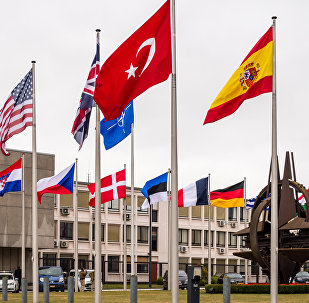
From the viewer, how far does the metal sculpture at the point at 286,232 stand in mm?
36312

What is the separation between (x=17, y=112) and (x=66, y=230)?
182 feet

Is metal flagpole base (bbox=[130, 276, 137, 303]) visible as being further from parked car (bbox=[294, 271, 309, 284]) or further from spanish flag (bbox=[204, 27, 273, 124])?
parked car (bbox=[294, 271, 309, 284])

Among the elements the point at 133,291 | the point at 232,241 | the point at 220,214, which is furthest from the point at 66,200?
the point at 133,291

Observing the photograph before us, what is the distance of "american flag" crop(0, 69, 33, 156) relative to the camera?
27156 mm

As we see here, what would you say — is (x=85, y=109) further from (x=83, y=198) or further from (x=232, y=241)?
(x=232, y=241)

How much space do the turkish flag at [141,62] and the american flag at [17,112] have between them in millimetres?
10239

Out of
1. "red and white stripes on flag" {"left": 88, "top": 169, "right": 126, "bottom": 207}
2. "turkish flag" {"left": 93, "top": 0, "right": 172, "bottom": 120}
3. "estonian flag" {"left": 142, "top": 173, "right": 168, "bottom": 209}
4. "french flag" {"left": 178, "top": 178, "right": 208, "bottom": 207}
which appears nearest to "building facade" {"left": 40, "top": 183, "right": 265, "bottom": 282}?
"estonian flag" {"left": 142, "top": 173, "right": 168, "bottom": 209}

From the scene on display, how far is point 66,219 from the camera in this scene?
268ft

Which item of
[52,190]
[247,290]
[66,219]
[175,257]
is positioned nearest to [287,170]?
[247,290]

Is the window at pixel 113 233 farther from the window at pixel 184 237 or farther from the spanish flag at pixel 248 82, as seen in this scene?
the spanish flag at pixel 248 82

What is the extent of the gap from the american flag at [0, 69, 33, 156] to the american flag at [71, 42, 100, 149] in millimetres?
3281

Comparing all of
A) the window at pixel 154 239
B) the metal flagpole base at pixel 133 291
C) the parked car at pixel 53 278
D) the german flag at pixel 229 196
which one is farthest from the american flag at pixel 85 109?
the window at pixel 154 239

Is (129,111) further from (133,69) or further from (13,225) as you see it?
(13,225)

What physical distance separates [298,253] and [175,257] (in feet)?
66.4
